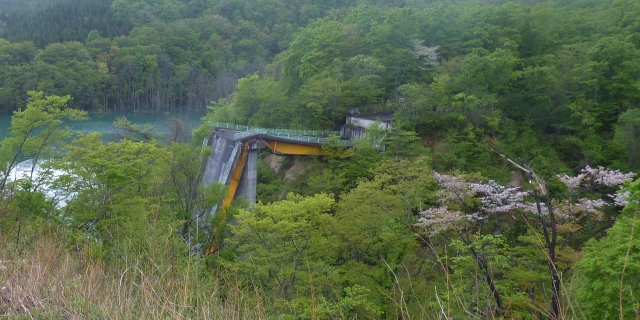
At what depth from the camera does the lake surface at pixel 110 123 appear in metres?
32.6

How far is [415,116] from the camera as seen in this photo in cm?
1859

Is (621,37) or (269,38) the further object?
(269,38)

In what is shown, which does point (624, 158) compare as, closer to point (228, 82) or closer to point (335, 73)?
point (335, 73)

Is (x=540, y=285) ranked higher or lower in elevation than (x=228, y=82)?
higher

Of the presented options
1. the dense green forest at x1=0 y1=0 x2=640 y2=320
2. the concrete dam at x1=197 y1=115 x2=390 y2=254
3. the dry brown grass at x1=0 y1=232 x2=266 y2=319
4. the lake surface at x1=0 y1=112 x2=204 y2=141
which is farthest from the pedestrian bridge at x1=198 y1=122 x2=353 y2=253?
the dry brown grass at x1=0 y1=232 x2=266 y2=319

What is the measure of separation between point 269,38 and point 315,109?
139 feet

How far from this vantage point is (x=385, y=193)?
476 inches

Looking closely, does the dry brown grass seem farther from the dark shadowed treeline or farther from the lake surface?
the dark shadowed treeline

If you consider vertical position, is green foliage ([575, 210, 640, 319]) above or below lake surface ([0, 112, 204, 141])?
above

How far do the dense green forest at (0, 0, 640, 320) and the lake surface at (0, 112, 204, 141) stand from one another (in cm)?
871

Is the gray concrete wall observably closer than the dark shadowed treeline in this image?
Yes

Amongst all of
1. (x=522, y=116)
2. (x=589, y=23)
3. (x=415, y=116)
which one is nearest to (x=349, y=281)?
(x=415, y=116)

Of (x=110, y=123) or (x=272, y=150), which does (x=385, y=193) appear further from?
(x=110, y=123)

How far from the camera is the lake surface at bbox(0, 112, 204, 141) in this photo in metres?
32.6
